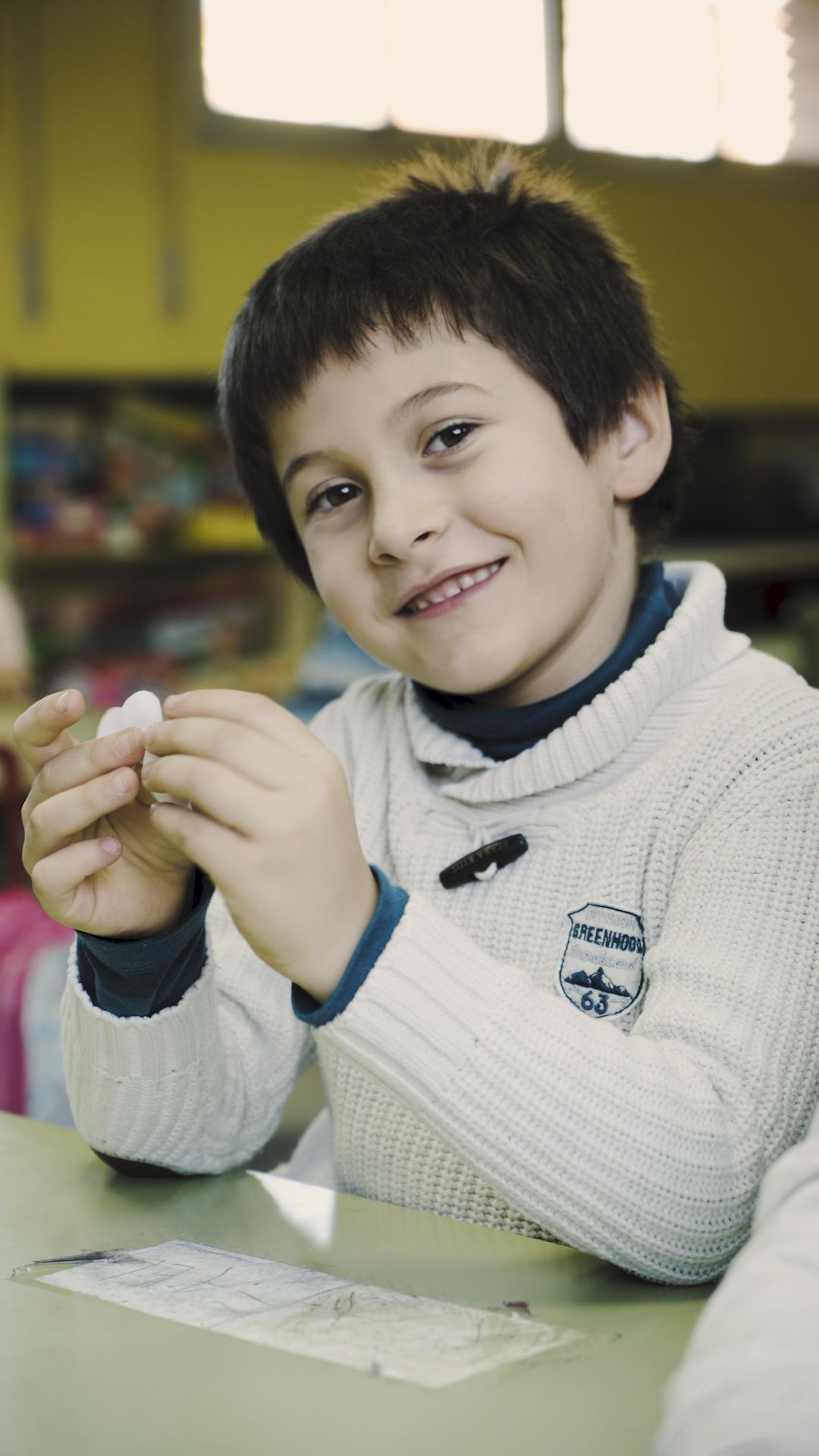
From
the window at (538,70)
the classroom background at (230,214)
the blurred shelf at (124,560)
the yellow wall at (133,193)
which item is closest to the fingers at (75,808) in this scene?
the classroom background at (230,214)

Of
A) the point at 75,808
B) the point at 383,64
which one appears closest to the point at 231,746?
the point at 75,808

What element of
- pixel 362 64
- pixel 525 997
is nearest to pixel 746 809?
pixel 525 997

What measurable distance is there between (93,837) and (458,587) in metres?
0.27

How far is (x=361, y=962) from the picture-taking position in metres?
0.67

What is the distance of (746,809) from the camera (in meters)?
0.80

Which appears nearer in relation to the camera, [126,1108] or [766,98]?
[126,1108]

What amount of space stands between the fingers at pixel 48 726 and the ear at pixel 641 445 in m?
0.41

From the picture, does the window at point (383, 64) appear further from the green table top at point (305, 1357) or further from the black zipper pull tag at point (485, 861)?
the green table top at point (305, 1357)

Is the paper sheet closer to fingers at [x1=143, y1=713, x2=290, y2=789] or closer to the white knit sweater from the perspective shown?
the white knit sweater

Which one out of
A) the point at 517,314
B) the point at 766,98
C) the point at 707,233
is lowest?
the point at 707,233

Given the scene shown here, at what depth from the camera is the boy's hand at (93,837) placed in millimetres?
762

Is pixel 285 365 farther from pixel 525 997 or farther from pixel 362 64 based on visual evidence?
pixel 362 64

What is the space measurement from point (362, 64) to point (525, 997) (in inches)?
173

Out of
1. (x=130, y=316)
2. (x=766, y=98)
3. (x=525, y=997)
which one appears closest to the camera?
(x=525, y=997)
